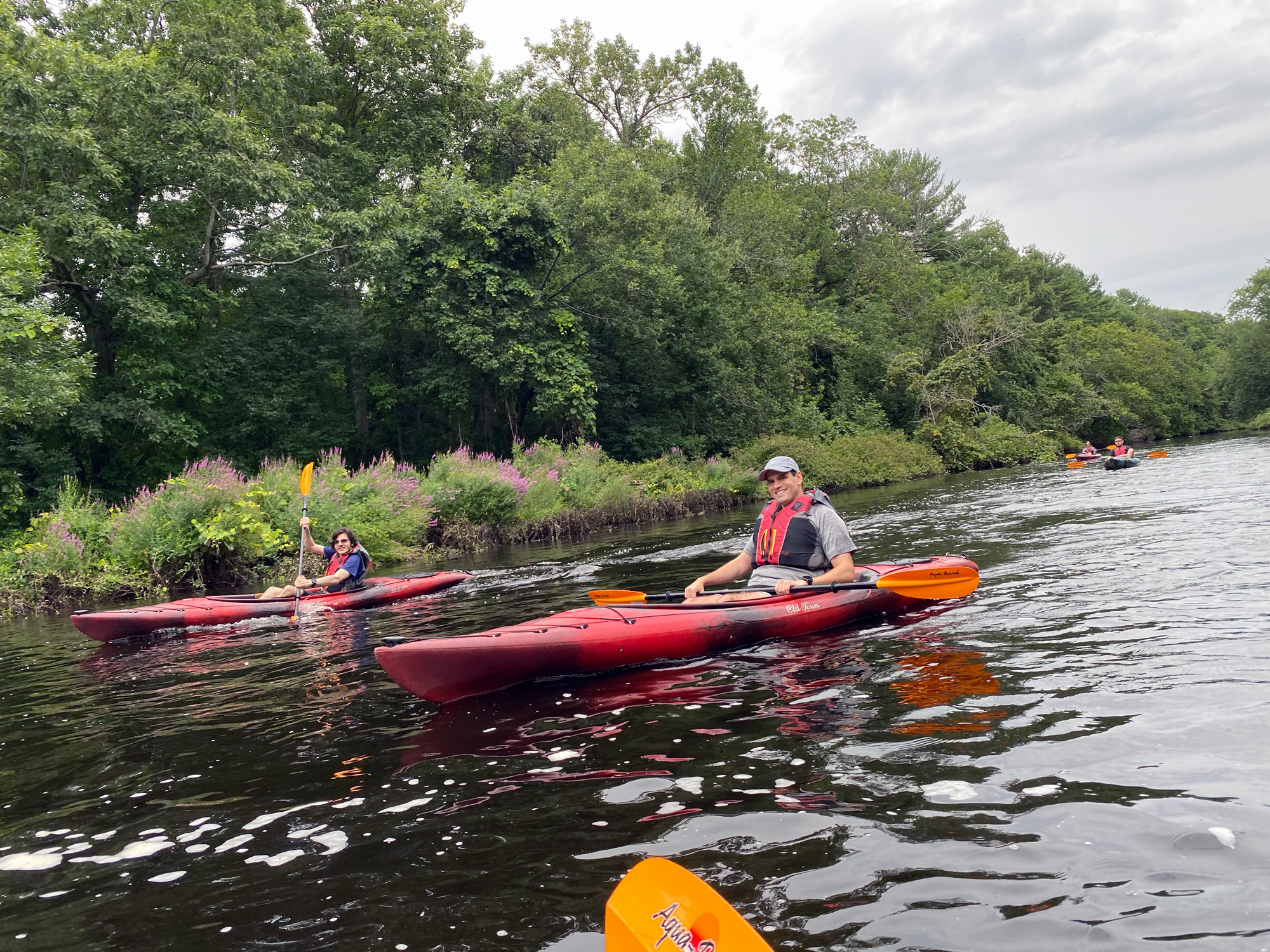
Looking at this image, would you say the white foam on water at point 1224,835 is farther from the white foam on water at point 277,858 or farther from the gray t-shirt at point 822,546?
the gray t-shirt at point 822,546

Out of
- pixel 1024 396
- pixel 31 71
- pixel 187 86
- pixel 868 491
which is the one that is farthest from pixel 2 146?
pixel 1024 396

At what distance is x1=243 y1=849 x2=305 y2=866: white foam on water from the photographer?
9.46 feet

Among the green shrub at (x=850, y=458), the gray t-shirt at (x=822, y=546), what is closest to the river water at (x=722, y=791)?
the gray t-shirt at (x=822, y=546)

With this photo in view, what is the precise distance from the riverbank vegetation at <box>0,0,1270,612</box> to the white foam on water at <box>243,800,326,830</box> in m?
9.68

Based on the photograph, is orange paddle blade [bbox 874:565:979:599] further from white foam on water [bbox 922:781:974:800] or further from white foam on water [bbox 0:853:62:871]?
white foam on water [bbox 0:853:62:871]

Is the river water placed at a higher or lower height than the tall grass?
lower

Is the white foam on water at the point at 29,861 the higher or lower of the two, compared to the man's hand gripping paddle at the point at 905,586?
lower

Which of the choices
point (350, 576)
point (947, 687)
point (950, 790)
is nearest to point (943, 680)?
point (947, 687)

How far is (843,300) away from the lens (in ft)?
125

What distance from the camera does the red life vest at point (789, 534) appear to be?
21.0 ft

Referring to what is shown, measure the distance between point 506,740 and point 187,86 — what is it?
1848cm

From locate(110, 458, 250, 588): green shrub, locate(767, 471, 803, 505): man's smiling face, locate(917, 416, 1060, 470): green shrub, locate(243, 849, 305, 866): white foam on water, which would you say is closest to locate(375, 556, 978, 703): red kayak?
locate(767, 471, 803, 505): man's smiling face

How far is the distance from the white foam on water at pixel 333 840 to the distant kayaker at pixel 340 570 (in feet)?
19.9

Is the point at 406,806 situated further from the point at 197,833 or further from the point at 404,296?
the point at 404,296
